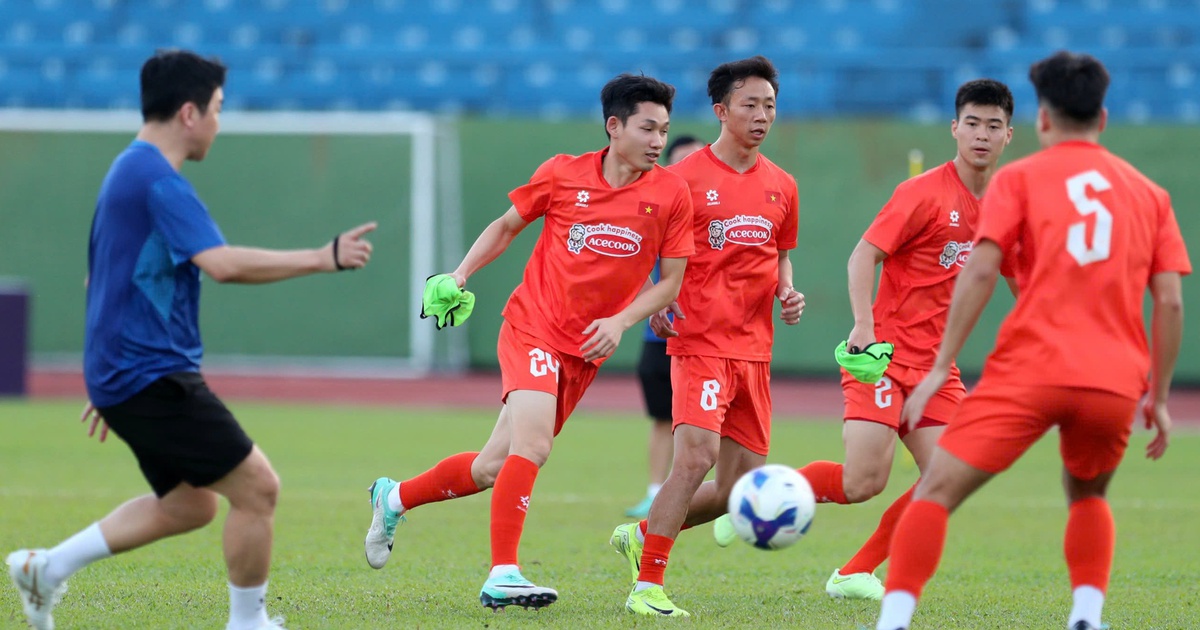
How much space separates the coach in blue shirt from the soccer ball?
5.69 ft

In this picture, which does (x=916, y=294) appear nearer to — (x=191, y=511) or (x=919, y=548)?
(x=919, y=548)

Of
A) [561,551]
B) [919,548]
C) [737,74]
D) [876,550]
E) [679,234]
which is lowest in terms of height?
[561,551]

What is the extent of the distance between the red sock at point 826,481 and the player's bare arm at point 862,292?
0.81 m

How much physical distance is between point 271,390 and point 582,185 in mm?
12500

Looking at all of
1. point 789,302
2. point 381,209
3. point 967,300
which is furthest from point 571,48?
point 967,300

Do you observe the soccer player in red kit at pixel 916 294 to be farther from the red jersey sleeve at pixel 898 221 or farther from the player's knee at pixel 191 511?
the player's knee at pixel 191 511

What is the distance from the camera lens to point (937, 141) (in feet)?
59.6

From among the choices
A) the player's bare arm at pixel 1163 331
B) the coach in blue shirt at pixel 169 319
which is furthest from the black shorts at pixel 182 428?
the player's bare arm at pixel 1163 331

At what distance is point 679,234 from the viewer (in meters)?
6.20

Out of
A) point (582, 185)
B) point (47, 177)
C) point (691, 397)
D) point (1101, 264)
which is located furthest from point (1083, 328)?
point (47, 177)

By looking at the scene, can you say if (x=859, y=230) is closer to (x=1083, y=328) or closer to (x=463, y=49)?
(x=463, y=49)

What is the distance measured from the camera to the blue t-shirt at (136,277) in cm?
474

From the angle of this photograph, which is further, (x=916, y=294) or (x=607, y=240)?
(x=916, y=294)

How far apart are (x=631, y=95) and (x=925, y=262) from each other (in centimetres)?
156
